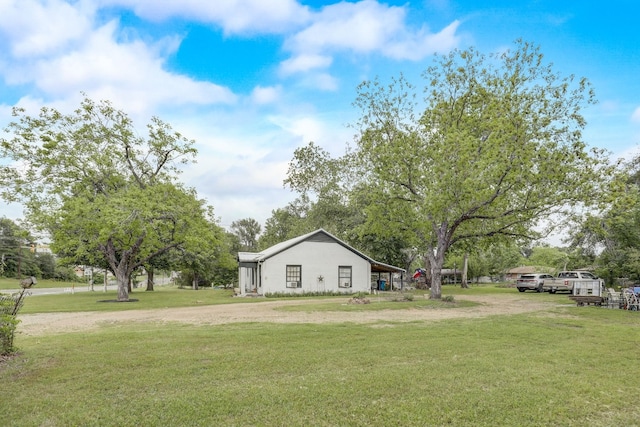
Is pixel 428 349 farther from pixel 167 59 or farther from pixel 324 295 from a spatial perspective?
pixel 324 295

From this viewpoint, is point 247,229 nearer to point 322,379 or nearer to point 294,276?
point 294,276

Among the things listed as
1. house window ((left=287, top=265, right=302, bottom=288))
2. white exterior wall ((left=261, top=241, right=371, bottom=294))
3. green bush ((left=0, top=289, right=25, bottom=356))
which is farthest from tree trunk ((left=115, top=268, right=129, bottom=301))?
green bush ((left=0, top=289, right=25, bottom=356))

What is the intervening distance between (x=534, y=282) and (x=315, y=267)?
1887 cm

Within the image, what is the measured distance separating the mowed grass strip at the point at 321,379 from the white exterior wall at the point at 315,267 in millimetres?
17055

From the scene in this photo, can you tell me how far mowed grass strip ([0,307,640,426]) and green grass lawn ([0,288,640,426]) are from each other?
23mm

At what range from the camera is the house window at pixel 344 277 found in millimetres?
28656

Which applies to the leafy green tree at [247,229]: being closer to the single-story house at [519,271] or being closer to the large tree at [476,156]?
the single-story house at [519,271]

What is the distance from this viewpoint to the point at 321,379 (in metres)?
5.95

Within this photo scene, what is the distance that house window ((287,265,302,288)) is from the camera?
27516mm

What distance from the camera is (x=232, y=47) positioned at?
50.3 ft

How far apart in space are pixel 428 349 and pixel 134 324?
9.37 m

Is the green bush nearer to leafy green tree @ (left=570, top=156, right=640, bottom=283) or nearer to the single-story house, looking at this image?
leafy green tree @ (left=570, top=156, right=640, bottom=283)

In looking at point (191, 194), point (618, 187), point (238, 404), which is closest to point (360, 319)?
point (238, 404)

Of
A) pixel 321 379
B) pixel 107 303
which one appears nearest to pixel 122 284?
pixel 107 303
